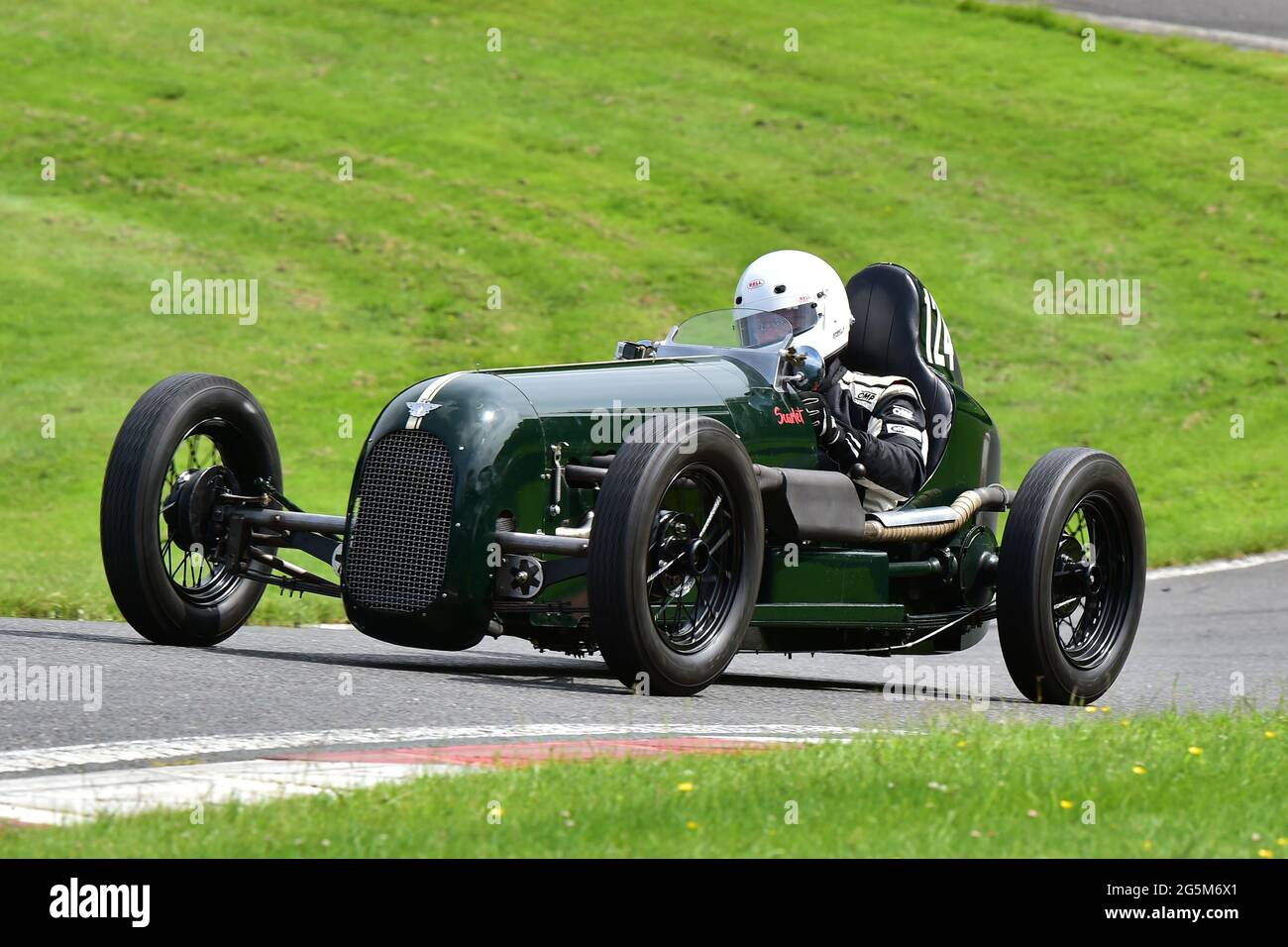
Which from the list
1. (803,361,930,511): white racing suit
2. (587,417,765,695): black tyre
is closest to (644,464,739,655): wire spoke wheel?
(587,417,765,695): black tyre

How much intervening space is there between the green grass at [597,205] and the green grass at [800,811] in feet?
29.5

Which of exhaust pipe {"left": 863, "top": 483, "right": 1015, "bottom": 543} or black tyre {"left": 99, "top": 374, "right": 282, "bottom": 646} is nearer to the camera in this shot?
black tyre {"left": 99, "top": 374, "right": 282, "bottom": 646}

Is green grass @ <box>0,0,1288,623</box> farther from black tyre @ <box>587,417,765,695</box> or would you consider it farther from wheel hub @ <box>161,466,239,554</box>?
black tyre @ <box>587,417,765,695</box>

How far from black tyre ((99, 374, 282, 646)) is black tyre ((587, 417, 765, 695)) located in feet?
6.73

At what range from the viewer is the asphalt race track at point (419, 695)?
6309mm

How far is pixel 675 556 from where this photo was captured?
751cm

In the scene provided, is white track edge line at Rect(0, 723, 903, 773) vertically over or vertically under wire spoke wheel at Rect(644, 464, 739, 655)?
under

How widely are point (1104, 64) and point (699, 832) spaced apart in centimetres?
3316

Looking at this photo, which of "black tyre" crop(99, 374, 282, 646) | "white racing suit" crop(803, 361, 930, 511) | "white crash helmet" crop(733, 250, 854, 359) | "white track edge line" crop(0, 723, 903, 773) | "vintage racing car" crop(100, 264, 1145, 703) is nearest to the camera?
"white track edge line" crop(0, 723, 903, 773)

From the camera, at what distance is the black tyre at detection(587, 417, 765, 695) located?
7.03 meters

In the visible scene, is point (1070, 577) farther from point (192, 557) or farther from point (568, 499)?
point (192, 557)

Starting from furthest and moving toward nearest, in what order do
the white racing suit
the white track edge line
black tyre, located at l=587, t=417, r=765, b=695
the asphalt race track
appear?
the white racing suit → black tyre, located at l=587, t=417, r=765, b=695 → the asphalt race track → the white track edge line

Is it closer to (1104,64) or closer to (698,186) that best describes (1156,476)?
(698,186)
